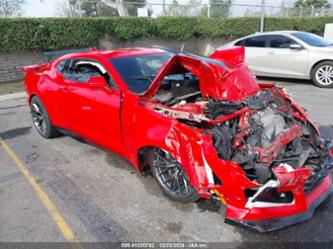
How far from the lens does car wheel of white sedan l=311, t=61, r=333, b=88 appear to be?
24.0 feet

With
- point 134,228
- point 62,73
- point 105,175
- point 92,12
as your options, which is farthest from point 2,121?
point 92,12

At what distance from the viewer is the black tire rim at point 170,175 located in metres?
2.79

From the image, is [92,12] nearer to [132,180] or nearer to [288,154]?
[132,180]

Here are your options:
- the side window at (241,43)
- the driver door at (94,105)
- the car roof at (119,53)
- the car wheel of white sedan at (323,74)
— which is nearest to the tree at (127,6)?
the side window at (241,43)

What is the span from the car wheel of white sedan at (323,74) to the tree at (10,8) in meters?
11.3

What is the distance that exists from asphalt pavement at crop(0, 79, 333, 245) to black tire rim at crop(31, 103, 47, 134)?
0.59 meters

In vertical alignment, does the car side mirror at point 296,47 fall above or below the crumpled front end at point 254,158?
above

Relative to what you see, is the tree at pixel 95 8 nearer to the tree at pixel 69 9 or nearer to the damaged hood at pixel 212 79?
the tree at pixel 69 9

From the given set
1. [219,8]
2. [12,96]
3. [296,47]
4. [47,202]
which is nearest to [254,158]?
[47,202]

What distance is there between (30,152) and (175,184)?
2.68m

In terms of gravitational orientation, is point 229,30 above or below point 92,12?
below

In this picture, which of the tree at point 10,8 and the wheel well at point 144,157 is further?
the tree at point 10,8

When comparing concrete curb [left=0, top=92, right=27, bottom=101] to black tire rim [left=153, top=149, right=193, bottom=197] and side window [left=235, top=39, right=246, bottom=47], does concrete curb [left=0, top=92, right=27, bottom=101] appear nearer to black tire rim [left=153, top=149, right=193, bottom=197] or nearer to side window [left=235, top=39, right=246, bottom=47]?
side window [left=235, top=39, right=246, bottom=47]

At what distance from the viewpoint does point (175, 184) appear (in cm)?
289
